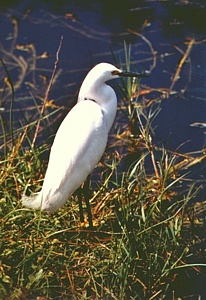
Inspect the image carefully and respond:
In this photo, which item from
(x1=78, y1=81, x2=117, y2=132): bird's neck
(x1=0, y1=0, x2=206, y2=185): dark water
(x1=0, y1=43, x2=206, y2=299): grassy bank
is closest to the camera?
(x1=0, y1=43, x2=206, y2=299): grassy bank

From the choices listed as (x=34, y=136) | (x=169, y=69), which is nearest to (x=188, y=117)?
(x=169, y=69)

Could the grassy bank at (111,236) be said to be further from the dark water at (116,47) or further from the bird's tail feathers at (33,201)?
the dark water at (116,47)

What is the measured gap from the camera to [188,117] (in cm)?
422

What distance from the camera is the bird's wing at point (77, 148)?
3359mm

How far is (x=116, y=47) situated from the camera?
4.70m

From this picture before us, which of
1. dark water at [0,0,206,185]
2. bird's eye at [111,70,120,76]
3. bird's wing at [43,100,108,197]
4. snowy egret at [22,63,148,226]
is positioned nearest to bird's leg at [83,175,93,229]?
snowy egret at [22,63,148,226]

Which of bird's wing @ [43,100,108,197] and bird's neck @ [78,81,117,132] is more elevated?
bird's neck @ [78,81,117,132]

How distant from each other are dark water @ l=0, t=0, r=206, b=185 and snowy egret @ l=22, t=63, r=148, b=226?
663mm

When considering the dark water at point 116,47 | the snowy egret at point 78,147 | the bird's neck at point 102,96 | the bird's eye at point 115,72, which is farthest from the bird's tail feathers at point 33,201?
the dark water at point 116,47

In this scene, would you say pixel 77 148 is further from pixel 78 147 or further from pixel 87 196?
pixel 87 196

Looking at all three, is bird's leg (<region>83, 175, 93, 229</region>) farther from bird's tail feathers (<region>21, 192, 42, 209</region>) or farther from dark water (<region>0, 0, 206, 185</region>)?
dark water (<region>0, 0, 206, 185</region>)

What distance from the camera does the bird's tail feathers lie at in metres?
3.40

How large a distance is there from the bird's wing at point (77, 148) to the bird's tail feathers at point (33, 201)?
5cm

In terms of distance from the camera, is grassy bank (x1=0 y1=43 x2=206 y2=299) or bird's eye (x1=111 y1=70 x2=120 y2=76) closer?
grassy bank (x1=0 y1=43 x2=206 y2=299)
